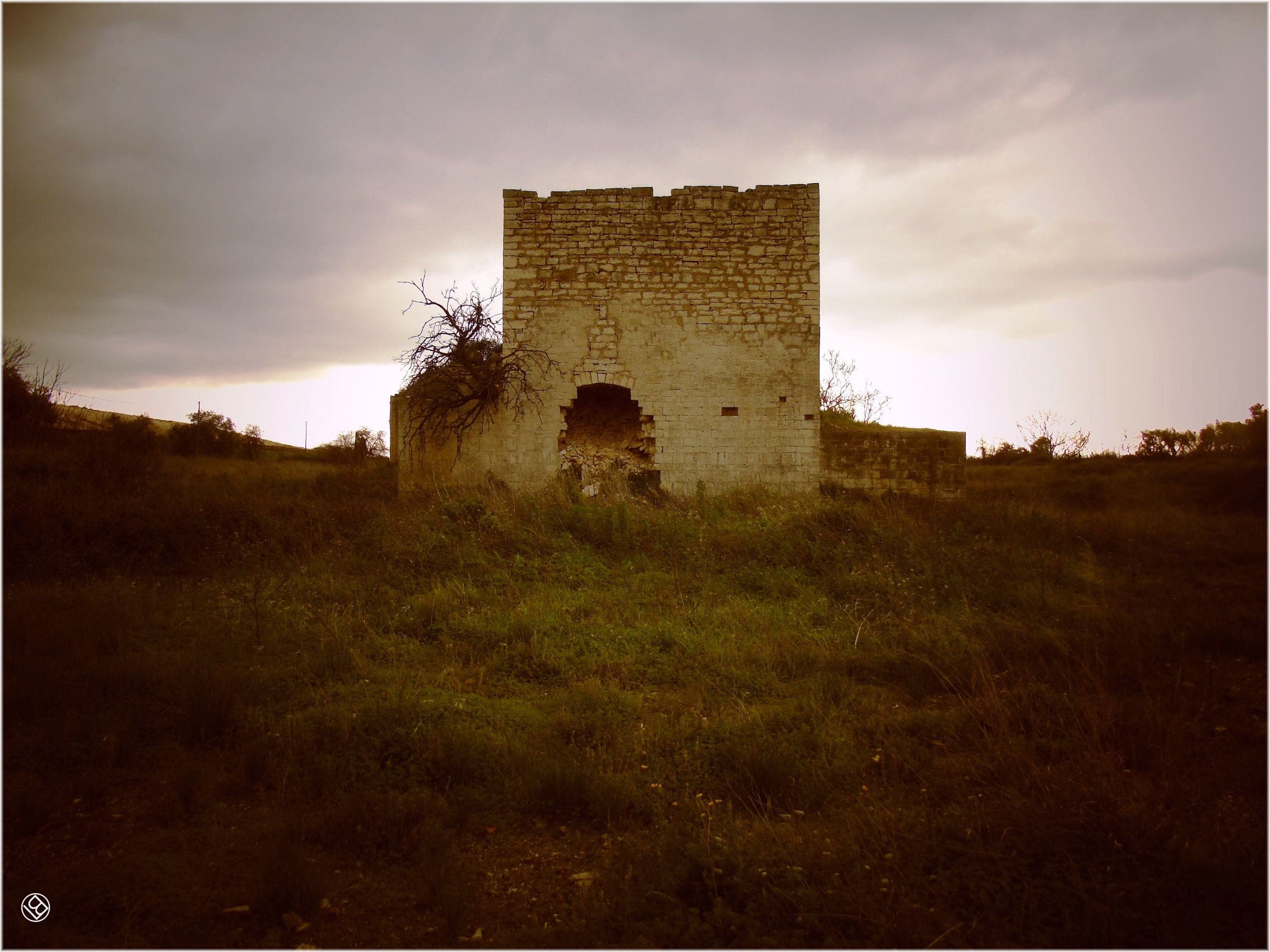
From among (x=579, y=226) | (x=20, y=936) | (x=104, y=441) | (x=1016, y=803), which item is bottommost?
(x=20, y=936)

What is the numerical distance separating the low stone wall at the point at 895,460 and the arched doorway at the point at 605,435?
10.7 feet

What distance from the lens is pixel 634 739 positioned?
390cm

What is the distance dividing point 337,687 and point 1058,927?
432cm

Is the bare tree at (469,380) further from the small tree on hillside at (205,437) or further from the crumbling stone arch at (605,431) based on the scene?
the small tree on hillside at (205,437)

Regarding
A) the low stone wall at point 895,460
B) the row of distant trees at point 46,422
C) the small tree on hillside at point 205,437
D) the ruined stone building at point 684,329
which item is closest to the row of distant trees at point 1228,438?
the low stone wall at point 895,460

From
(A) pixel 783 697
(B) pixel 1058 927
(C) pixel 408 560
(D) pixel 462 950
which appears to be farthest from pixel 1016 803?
(C) pixel 408 560

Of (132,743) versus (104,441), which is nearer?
(132,743)

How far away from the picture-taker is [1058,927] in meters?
2.38

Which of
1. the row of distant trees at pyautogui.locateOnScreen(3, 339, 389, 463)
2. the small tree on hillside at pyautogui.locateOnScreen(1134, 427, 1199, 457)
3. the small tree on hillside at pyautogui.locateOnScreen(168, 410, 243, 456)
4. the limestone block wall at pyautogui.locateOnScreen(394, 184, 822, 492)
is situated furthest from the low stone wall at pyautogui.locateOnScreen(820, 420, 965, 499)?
the small tree on hillside at pyautogui.locateOnScreen(168, 410, 243, 456)

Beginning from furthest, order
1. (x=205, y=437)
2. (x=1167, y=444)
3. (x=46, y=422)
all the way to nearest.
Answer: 1. (x=205, y=437)
2. (x=46, y=422)
3. (x=1167, y=444)

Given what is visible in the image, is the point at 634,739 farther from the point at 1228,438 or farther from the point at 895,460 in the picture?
the point at 895,460

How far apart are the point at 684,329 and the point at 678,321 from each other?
18cm

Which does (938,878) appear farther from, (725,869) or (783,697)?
(783,697)

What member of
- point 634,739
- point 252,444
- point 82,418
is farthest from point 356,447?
point 634,739
